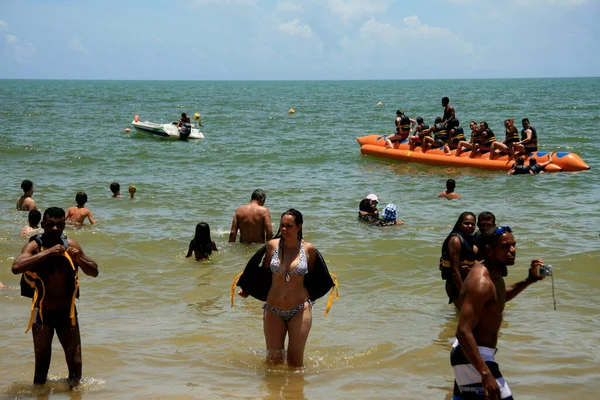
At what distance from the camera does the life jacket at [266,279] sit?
Answer: 5.54 meters

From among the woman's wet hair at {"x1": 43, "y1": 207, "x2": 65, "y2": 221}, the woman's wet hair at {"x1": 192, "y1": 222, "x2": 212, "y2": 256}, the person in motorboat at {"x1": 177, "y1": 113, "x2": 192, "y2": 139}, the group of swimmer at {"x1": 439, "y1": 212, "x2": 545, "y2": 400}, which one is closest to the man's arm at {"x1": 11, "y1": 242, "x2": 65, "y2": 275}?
the woman's wet hair at {"x1": 43, "y1": 207, "x2": 65, "y2": 221}

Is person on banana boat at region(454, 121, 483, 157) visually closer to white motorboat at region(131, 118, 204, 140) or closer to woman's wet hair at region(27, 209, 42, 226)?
woman's wet hair at region(27, 209, 42, 226)

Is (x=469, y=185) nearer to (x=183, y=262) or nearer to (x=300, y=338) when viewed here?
(x=183, y=262)

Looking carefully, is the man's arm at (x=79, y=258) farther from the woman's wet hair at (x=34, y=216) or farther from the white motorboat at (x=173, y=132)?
the white motorboat at (x=173, y=132)

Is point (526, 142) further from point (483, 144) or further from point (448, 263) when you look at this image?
point (448, 263)

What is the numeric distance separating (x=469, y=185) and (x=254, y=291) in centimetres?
1290

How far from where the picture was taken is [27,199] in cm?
1318

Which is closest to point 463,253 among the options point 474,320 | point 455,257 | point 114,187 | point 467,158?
point 455,257

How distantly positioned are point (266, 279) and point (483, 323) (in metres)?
1.99

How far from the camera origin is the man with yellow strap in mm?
5000

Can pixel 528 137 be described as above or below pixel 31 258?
above

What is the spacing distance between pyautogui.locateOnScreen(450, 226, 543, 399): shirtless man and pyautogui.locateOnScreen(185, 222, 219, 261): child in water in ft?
19.8


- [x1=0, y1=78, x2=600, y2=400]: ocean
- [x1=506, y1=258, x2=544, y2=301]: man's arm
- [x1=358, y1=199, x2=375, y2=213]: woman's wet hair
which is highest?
[x1=506, y1=258, x2=544, y2=301]: man's arm

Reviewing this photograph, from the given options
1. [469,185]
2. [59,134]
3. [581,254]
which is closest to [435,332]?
[581,254]
